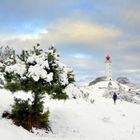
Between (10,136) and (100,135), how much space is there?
31.9 ft

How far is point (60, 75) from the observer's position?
97.5 feet

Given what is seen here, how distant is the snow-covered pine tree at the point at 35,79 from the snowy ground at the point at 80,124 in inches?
44.8

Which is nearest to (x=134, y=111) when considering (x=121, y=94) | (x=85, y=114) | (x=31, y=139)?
(x=85, y=114)

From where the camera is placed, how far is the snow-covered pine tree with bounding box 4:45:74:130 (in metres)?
28.8

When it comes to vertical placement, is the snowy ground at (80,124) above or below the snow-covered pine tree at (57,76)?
below

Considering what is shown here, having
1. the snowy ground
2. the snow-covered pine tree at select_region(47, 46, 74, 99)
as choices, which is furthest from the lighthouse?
the snow-covered pine tree at select_region(47, 46, 74, 99)

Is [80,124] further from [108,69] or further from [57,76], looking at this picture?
[108,69]

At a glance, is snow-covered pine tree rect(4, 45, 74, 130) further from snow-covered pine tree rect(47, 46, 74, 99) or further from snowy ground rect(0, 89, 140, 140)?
snowy ground rect(0, 89, 140, 140)

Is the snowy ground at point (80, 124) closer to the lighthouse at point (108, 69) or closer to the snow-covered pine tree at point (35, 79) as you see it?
the snow-covered pine tree at point (35, 79)

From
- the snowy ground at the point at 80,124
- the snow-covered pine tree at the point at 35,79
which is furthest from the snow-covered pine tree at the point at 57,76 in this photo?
the snowy ground at the point at 80,124

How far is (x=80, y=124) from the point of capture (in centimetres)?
3503

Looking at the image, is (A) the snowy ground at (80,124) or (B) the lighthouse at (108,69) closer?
(A) the snowy ground at (80,124)

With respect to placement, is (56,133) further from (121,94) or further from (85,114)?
(121,94)

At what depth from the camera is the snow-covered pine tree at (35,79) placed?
2883cm
